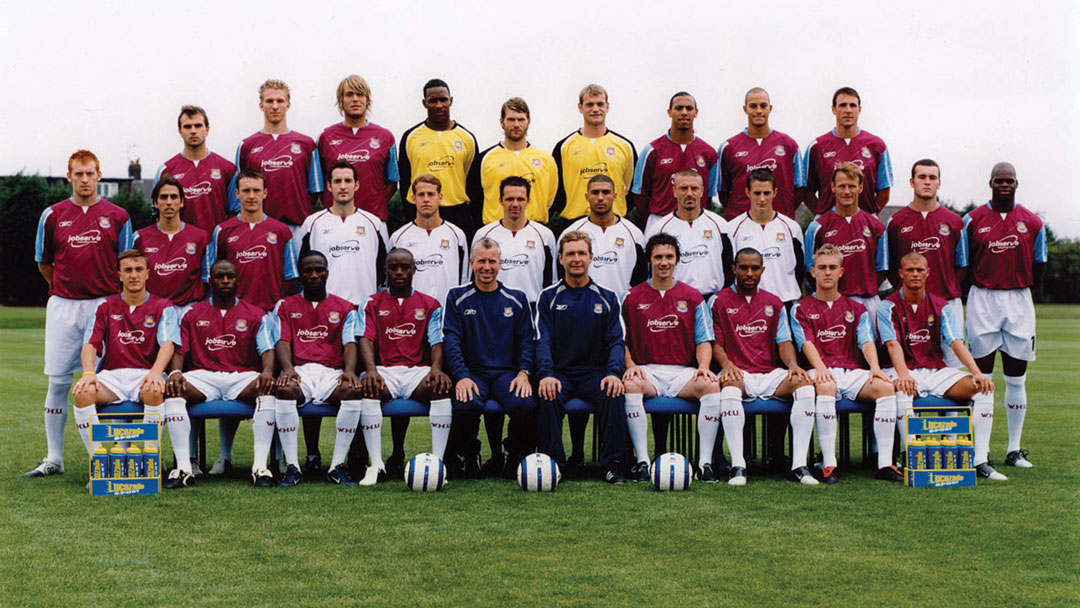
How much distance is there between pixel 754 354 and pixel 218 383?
12.7 ft

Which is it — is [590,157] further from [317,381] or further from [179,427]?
[179,427]

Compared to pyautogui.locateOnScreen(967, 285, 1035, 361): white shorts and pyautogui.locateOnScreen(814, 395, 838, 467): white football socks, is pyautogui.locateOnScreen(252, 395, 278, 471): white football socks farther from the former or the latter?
pyautogui.locateOnScreen(967, 285, 1035, 361): white shorts

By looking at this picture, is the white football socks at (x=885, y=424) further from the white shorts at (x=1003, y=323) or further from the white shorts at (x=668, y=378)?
the white shorts at (x=1003, y=323)

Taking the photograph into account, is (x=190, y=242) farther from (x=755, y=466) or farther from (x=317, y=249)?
(x=755, y=466)

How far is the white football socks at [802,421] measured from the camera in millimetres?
7211

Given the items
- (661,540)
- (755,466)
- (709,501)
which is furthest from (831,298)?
(661,540)

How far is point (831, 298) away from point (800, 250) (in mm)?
601

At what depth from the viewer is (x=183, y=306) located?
25.9 ft

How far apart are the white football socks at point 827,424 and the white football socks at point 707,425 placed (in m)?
0.71

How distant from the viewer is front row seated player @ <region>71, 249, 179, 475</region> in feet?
23.7

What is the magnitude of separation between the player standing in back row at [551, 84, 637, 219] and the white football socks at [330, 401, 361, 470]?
2.62 metres

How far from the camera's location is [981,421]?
7566mm

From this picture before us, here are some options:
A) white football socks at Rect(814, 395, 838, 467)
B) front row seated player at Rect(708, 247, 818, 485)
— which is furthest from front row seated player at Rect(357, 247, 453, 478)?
white football socks at Rect(814, 395, 838, 467)

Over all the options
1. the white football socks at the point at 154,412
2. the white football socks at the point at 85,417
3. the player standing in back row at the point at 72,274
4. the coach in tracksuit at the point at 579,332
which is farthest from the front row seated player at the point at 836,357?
the player standing in back row at the point at 72,274
